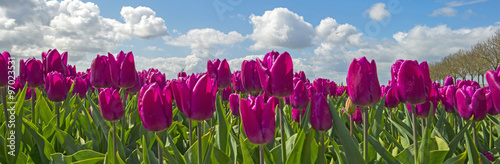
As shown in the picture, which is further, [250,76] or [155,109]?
[250,76]

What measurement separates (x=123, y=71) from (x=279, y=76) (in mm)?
1339

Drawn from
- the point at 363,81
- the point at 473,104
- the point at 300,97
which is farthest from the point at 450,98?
the point at 363,81

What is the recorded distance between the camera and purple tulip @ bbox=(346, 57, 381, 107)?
200 centimetres

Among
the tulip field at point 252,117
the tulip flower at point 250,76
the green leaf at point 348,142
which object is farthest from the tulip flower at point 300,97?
the green leaf at point 348,142

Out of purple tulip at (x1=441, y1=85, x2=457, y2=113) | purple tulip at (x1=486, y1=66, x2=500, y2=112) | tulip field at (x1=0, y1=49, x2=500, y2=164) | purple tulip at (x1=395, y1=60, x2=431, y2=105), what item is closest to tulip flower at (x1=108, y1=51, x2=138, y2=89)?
tulip field at (x1=0, y1=49, x2=500, y2=164)

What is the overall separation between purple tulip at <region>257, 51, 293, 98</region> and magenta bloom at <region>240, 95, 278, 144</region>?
32cm

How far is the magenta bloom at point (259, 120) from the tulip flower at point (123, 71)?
138 centimetres

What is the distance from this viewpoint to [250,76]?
2703 millimetres

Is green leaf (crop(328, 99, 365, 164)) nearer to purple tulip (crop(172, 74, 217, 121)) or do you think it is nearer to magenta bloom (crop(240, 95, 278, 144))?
magenta bloom (crop(240, 95, 278, 144))

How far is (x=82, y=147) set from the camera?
2.86 meters

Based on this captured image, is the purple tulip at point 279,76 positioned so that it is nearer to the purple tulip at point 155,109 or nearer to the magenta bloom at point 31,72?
the purple tulip at point 155,109

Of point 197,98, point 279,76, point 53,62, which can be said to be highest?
point 53,62

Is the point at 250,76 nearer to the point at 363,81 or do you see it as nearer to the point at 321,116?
the point at 321,116

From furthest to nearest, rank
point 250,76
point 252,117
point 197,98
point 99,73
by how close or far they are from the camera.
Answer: point 99,73 → point 250,76 → point 197,98 → point 252,117
